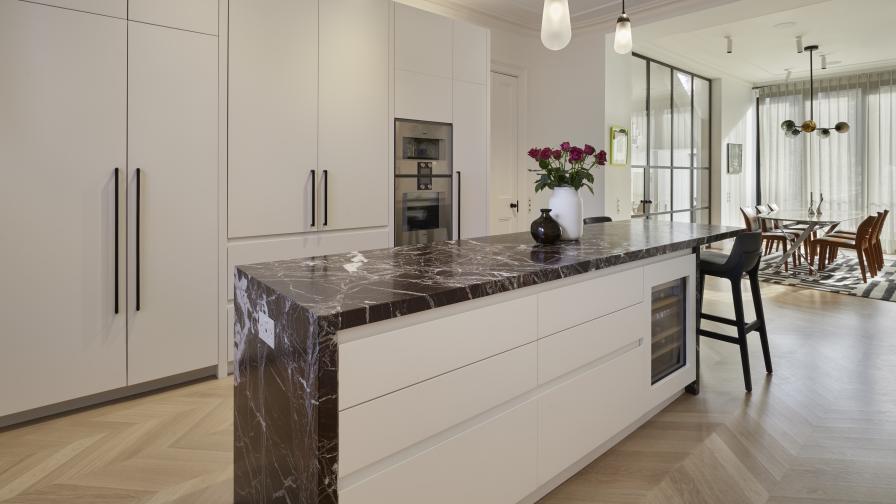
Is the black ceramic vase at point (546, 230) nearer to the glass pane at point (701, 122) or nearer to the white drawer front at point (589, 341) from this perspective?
the white drawer front at point (589, 341)

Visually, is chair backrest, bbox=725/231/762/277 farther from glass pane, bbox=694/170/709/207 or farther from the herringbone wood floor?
glass pane, bbox=694/170/709/207

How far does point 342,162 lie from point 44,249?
5.47ft

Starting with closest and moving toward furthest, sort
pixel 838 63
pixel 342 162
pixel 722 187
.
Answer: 1. pixel 342 162
2. pixel 838 63
3. pixel 722 187

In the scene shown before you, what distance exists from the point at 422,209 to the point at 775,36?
540 centimetres

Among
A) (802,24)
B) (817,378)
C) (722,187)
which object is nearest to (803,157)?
(722,187)

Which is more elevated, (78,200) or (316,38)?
(316,38)

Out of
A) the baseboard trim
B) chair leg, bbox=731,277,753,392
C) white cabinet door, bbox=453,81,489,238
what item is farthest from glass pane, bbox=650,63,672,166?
the baseboard trim

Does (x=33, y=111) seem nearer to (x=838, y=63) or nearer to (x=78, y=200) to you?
(x=78, y=200)

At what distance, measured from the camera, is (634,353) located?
244 cm

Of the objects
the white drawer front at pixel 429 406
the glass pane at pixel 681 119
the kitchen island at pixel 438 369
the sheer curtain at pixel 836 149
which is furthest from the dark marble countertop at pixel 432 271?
the sheer curtain at pixel 836 149

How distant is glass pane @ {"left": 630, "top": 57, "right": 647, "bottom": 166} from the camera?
7.04m

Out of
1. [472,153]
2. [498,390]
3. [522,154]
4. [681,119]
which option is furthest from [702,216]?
[498,390]

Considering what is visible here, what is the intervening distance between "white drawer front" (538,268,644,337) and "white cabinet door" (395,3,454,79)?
2341mm

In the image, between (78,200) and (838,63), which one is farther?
(838,63)
